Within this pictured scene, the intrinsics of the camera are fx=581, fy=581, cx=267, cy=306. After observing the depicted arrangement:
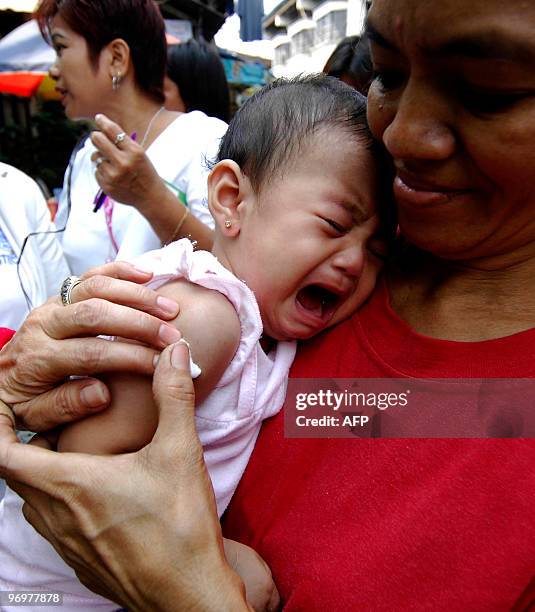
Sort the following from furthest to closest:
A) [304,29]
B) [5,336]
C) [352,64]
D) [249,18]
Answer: [304,29] → [249,18] → [352,64] → [5,336]

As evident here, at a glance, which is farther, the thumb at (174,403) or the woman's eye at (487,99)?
the thumb at (174,403)

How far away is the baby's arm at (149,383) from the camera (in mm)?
1247

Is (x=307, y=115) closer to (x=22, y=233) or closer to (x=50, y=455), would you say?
(x=50, y=455)

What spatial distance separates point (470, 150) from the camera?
112 centimetres

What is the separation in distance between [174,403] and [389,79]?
85 centimetres

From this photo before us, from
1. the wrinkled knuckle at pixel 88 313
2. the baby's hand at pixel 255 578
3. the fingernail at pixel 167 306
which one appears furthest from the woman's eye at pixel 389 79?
the baby's hand at pixel 255 578

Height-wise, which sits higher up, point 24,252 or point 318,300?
point 318,300

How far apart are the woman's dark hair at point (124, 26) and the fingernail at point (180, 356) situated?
98.0 inches

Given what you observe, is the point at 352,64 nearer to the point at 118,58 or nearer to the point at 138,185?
the point at 118,58

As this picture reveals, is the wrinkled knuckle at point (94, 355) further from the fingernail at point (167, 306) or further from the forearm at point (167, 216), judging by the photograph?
the forearm at point (167, 216)

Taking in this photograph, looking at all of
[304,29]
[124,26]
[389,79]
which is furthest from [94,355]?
[304,29]

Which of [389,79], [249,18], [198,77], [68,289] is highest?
[389,79]

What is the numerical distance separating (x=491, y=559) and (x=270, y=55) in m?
17.2

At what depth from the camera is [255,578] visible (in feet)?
3.96
